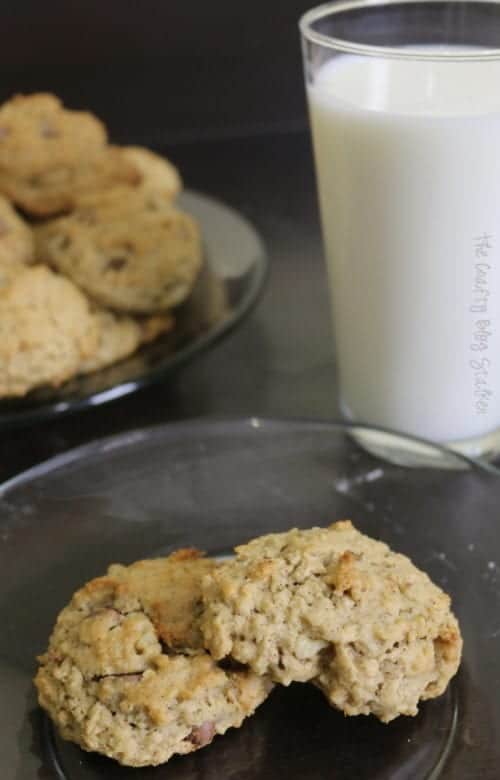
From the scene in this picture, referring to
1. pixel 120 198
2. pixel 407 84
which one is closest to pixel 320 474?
pixel 407 84

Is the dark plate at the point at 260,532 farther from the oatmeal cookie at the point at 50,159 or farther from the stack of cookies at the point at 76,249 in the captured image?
the oatmeal cookie at the point at 50,159

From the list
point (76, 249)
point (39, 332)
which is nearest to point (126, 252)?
point (76, 249)

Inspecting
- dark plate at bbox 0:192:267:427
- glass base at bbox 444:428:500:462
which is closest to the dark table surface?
dark plate at bbox 0:192:267:427

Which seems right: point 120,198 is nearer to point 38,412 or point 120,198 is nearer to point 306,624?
point 38,412

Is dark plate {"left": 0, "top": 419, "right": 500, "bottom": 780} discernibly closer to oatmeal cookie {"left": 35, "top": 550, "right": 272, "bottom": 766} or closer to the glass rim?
oatmeal cookie {"left": 35, "top": 550, "right": 272, "bottom": 766}

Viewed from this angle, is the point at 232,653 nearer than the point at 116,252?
Yes

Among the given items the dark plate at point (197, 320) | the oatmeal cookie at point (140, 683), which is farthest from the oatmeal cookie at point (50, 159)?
the oatmeal cookie at point (140, 683)

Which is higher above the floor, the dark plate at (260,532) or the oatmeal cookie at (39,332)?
the oatmeal cookie at (39,332)
